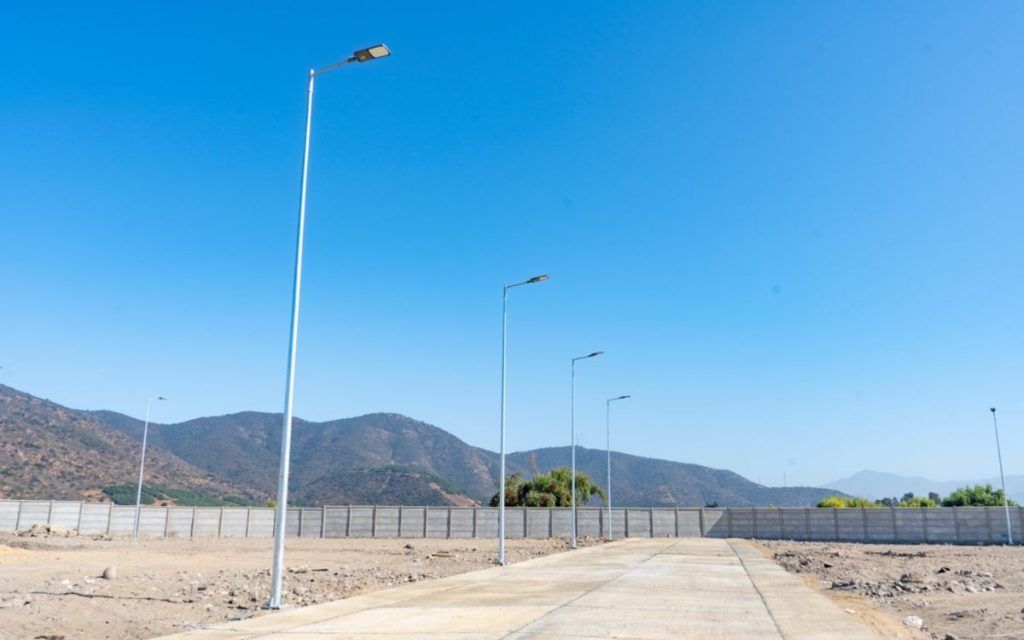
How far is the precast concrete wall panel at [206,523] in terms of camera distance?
66875 millimetres

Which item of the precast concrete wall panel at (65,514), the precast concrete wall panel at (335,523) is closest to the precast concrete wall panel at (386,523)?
the precast concrete wall panel at (335,523)

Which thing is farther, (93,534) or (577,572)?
(93,534)

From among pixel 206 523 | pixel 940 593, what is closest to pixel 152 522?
pixel 206 523

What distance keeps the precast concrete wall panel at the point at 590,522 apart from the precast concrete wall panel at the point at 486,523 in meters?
8.54

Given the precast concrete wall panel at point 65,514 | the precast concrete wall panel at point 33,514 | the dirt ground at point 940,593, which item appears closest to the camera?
the dirt ground at point 940,593

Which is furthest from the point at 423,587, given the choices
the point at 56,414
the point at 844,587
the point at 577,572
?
the point at 56,414

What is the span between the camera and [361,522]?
70.8 metres

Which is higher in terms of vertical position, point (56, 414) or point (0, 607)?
point (56, 414)

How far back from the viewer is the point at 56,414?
14038cm

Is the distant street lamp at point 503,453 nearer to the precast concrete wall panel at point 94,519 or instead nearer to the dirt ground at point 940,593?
the dirt ground at point 940,593

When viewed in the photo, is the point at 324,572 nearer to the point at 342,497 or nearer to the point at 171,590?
the point at 171,590

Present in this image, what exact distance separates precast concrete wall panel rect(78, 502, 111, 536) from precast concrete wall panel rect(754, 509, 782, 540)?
5656 cm

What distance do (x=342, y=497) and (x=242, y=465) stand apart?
43967mm

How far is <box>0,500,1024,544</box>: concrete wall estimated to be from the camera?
6300cm
